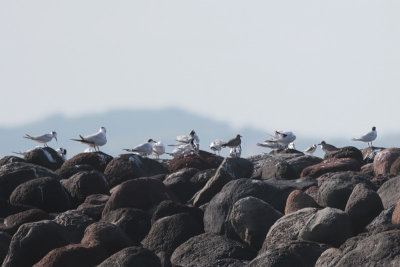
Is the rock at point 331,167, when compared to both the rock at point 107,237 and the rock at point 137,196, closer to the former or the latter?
the rock at point 137,196

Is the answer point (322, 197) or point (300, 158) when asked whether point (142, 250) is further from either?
point (300, 158)

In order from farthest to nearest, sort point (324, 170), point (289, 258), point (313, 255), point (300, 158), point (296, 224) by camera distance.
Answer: point (300, 158), point (324, 170), point (296, 224), point (313, 255), point (289, 258)

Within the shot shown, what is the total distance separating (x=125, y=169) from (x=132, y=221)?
544 centimetres

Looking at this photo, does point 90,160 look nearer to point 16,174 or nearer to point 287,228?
point 16,174

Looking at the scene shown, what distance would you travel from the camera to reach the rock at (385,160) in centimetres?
2047

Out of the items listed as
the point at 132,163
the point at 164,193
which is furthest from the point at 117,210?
the point at 132,163

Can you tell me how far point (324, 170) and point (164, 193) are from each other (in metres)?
3.90

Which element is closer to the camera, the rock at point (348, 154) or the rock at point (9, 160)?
the rock at point (348, 154)

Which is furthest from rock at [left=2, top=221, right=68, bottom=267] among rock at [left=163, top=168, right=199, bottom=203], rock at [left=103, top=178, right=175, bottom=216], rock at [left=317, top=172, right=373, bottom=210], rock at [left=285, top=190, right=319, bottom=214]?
rock at [left=317, top=172, right=373, bottom=210]

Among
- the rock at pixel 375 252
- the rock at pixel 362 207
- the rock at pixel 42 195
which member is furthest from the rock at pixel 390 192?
the rock at pixel 42 195

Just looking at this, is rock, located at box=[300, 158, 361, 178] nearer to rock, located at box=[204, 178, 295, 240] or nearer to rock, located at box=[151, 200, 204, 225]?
rock, located at box=[204, 178, 295, 240]

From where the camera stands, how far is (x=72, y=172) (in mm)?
22922

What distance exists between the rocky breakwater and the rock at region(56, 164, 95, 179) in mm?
32

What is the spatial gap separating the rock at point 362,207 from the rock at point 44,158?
11212mm
